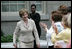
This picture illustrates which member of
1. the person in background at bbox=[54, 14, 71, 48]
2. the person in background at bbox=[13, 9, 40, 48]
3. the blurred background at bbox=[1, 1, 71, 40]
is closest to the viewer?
the person in background at bbox=[54, 14, 71, 48]

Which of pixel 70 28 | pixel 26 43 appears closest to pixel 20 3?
pixel 26 43

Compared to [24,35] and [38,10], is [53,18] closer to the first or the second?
[24,35]

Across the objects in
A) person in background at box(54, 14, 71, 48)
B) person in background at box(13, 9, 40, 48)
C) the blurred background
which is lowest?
the blurred background

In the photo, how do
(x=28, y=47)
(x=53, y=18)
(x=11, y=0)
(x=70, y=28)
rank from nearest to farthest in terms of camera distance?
1. (x=70, y=28)
2. (x=53, y=18)
3. (x=28, y=47)
4. (x=11, y=0)

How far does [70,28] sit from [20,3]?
10.7m

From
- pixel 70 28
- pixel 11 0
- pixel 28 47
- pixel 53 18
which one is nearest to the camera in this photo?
pixel 70 28

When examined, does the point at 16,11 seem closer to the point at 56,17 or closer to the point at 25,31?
the point at 25,31

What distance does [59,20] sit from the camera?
295 inches

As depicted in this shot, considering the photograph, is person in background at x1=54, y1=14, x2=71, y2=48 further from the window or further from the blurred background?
the window

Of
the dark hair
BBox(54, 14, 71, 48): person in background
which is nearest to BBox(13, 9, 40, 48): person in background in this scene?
the dark hair

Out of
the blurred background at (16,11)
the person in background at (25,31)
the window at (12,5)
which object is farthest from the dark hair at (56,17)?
the window at (12,5)

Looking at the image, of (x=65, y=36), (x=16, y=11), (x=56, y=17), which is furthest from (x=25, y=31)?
(x=16, y=11)

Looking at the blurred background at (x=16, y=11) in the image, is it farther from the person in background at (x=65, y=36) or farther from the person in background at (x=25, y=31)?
the person in background at (x=65, y=36)

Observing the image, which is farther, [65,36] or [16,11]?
[16,11]
